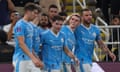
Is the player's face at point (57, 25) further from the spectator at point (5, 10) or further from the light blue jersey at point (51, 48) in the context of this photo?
the spectator at point (5, 10)

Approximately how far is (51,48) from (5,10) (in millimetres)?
4124

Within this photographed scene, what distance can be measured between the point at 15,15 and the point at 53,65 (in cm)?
329

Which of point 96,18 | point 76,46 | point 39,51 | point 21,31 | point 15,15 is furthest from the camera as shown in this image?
point 96,18

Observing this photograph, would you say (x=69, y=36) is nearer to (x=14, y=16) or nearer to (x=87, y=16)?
(x=87, y=16)

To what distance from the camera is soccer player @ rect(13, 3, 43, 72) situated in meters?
10.1

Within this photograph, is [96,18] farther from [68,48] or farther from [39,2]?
[68,48]

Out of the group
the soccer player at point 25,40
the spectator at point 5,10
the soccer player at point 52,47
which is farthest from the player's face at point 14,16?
the soccer player at point 25,40

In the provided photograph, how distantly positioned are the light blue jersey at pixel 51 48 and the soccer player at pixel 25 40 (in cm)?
61

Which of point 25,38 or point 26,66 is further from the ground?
point 25,38

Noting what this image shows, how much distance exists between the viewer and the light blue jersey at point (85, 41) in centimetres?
1211

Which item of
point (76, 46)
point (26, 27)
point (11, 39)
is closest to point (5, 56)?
point (11, 39)

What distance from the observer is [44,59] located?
11.0 meters

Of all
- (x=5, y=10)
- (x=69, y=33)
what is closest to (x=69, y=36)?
(x=69, y=33)

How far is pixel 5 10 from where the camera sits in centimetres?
1477
